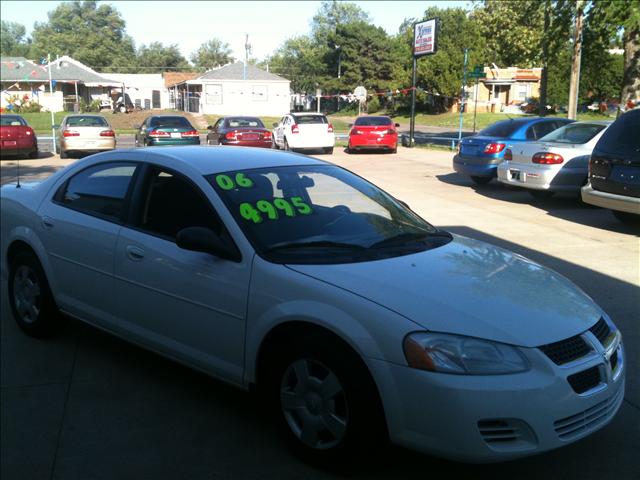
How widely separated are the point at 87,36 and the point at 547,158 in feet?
391

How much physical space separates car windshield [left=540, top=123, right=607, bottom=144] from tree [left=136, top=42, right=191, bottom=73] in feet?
326

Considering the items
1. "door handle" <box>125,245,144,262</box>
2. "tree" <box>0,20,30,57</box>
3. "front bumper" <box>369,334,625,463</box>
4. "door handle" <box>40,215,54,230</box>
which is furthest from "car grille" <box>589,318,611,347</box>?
"tree" <box>0,20,30,57</box>

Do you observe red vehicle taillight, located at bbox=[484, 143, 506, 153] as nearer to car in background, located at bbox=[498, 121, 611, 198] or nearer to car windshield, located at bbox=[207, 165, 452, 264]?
car in background, located at bbox=[498, 121, 611, 198]

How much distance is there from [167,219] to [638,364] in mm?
3351

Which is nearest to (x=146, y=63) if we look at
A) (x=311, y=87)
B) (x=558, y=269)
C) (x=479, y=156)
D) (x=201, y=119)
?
(x=311, y=87)

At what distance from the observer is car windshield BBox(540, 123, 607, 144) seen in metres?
11.6

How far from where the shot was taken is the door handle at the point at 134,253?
4000mm

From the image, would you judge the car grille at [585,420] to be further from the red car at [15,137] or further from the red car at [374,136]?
the red car at [374,136]

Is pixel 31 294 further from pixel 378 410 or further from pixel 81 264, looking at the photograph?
pixel 378 410

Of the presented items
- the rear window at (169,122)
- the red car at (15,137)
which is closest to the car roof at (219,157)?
the rear window at (169,122)

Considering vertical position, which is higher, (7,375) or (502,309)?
(502,309)

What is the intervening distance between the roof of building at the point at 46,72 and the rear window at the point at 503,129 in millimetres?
47070

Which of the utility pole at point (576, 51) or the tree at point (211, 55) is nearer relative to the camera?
the utility pole at point (576, 51)

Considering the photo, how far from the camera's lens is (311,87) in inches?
3329
